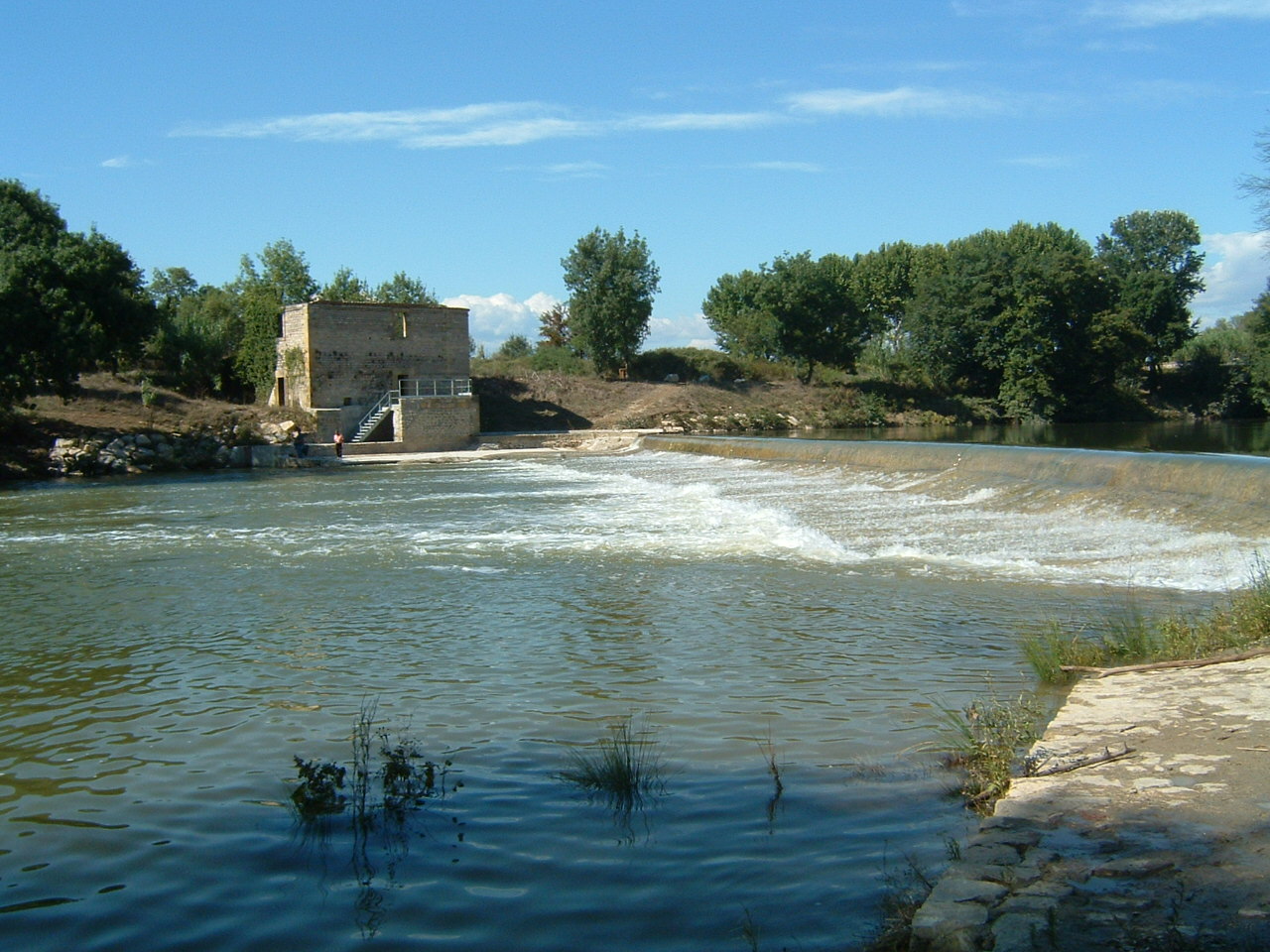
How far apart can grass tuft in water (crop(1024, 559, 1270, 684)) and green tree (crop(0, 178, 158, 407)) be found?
104ft

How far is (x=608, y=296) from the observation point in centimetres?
5778

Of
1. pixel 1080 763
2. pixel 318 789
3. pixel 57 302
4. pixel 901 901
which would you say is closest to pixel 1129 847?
pixel 901 901

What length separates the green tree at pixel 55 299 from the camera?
3108cm

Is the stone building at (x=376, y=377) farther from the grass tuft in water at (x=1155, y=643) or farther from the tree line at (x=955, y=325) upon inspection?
the grass tuft in water at (x=1155, y=643)

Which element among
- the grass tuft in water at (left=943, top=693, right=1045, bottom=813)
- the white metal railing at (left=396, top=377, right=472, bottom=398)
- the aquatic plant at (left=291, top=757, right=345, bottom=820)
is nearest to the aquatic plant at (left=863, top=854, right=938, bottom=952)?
the grass tuft in water at (left=943, top=693, right=1045, bottom=813)

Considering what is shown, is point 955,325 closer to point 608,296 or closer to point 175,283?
point 608,296

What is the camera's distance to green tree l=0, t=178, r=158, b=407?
3108 cm

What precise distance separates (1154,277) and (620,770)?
6648 cm

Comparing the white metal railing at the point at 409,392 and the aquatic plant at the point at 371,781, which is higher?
the white metal railing at the point at 409,392

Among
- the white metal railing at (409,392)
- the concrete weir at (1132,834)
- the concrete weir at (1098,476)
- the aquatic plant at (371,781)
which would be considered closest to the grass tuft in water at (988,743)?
the concrete weir at (1132,834)

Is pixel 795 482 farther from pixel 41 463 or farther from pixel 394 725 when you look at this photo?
pixel 41 463

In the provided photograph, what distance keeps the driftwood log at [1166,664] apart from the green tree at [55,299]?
3201 centimetres

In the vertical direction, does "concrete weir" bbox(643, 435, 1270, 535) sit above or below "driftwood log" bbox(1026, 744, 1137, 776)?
above

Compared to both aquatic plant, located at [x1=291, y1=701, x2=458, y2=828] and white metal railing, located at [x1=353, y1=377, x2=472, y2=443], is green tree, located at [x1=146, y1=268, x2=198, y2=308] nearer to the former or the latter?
white metal railing, located at [x1=353, y1=377, x2=472, y2=443]
